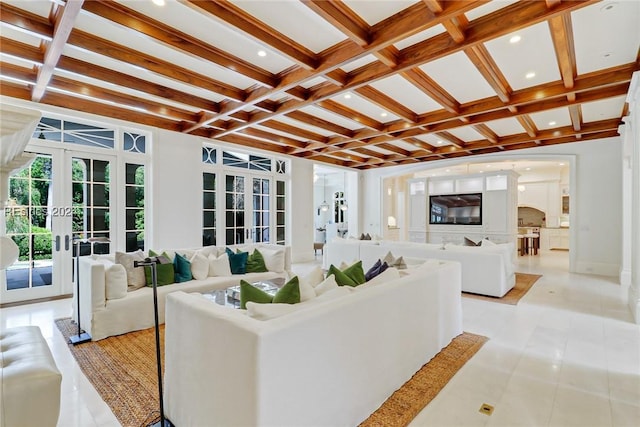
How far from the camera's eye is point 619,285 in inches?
222

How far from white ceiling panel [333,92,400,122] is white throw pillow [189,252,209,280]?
2.98m

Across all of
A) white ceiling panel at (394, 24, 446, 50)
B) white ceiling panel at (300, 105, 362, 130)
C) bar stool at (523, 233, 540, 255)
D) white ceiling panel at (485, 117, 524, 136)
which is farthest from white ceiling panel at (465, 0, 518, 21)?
bar stool at (523, 233, 540, 255)

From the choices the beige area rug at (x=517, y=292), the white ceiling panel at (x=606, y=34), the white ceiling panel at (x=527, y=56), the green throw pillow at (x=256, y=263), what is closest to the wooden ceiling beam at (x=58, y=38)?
the green throw pillow at (x=256, y=263)

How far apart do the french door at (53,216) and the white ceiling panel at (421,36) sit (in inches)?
192

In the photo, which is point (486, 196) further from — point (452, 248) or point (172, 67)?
point (172, 67)

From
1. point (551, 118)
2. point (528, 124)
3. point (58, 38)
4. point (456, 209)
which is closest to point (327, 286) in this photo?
point (58, 38)

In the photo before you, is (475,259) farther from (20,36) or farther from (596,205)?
(20,36)

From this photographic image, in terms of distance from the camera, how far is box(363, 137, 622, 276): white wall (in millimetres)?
6531

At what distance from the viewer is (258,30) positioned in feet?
9.21

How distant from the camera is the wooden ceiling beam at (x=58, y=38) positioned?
2.43 m

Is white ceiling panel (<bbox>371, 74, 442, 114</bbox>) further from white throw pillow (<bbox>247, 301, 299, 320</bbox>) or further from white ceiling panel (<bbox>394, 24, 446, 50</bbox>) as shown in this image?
white throw pillow (<bbox>247, 301, 299, 320</bbox>)

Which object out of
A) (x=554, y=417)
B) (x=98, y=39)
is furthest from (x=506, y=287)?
(x=98, y=39)

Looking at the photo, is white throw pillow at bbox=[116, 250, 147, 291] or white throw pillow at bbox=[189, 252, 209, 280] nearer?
white throw pillow at bbox=[116, 250, 147, 291]

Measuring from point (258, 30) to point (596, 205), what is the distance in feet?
25.1
